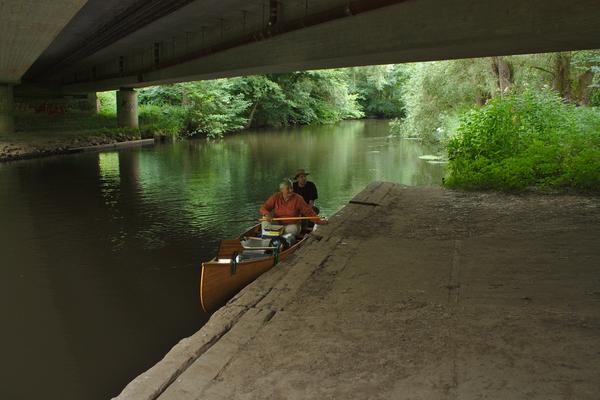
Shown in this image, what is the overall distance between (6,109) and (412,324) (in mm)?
33276

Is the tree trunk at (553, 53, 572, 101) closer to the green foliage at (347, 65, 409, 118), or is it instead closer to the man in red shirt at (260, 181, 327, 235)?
the man in red shirt at (260, 181, 327, 235)

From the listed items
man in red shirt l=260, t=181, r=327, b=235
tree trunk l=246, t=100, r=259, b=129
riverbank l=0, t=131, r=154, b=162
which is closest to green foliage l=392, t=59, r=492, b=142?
man in red shirt l=260, t=181, r=327, b=235

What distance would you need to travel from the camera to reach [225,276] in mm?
7719

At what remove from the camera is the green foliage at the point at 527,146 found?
12711 millimetres

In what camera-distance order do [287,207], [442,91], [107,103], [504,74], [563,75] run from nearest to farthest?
[287,207], [563,75], [504,74], [442,91], [107,103]

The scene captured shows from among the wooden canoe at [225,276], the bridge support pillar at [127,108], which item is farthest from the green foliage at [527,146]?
the bridge support pillar at [127,108]

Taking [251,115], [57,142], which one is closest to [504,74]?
[57,142]

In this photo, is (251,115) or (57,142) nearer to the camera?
(57,142)

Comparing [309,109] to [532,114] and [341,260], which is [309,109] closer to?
[532,114]

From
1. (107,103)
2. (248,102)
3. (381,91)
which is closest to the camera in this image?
(107,103)

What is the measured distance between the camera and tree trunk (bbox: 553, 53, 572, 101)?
1880cm

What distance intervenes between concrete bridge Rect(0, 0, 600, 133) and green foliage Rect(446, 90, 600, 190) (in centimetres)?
342

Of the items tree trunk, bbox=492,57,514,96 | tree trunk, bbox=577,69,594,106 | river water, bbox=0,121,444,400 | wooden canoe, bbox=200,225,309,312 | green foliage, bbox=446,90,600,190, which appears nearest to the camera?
river water, bbox=0,121,444,400

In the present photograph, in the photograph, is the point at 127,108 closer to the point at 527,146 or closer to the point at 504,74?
the point at 504,74
